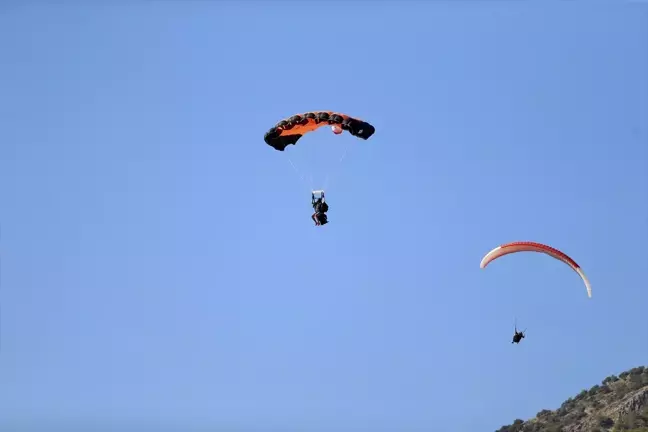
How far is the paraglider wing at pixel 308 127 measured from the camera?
229 feet

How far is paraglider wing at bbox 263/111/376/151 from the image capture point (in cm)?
6969

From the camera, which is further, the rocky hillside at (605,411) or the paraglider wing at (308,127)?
the rocky hillside at (605,411)

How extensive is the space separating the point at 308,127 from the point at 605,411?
46864 millimetres

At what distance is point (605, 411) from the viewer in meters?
107

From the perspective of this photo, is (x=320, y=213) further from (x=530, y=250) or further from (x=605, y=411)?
(x=605, y=411)

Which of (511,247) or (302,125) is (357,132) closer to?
(302,125)

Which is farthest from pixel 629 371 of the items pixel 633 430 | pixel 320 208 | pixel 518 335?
pixel 320 208

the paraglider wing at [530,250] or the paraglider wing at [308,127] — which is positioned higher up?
the paraglider wing at [308,127]

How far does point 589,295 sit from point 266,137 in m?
19.2

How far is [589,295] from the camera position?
230 feet

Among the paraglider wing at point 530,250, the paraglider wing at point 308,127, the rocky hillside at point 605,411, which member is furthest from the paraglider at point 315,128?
the rocky hillside at point 605,411

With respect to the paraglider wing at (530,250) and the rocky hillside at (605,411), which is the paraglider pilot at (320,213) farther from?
the rocky hillside at (605,411)

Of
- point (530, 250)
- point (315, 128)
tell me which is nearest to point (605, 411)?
point (530, 250)

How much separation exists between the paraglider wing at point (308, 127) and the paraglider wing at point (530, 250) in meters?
11.4
